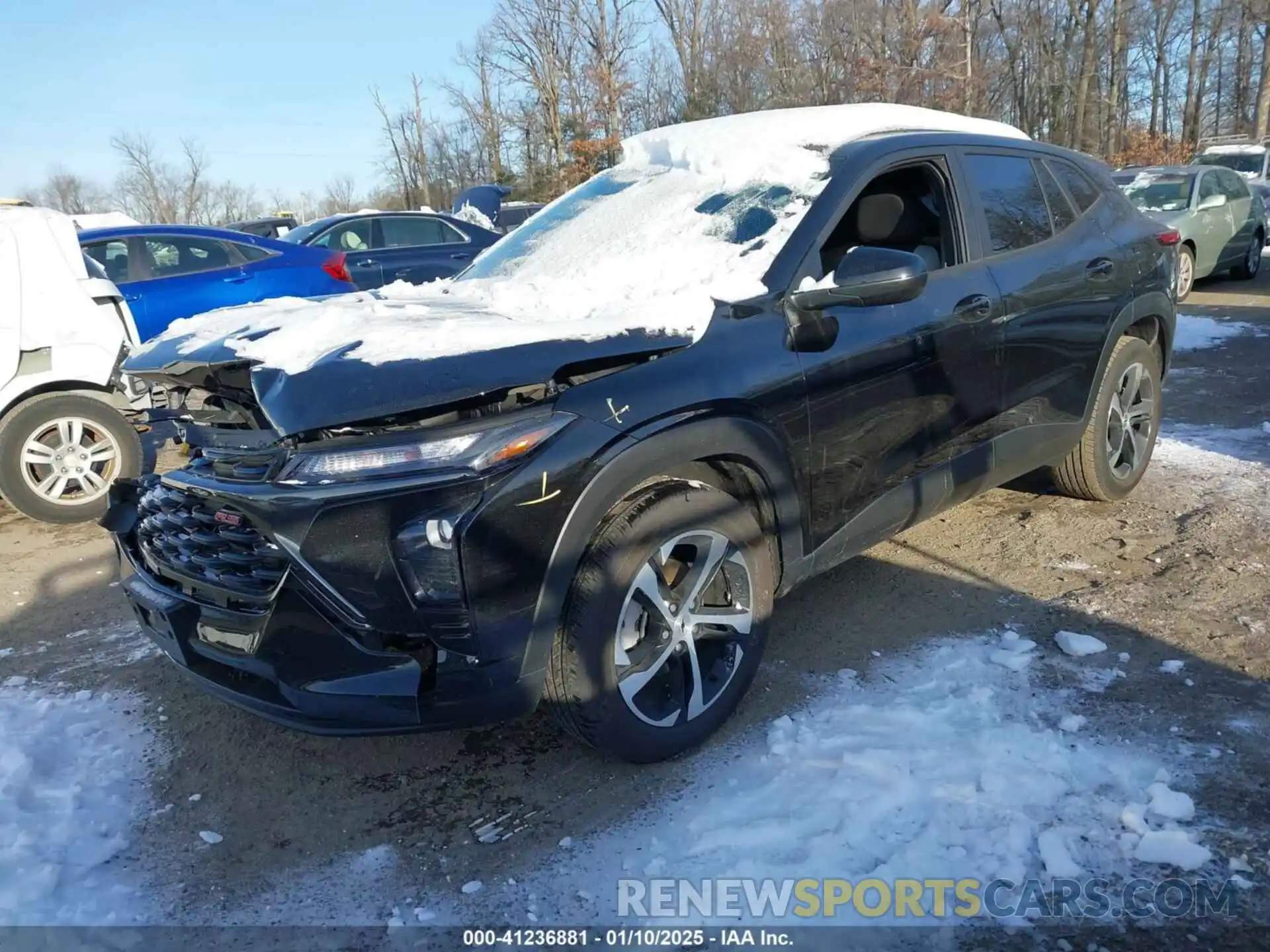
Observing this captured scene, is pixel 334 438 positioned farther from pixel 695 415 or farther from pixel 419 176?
pixel 419 176

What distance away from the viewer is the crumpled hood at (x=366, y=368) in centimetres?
226

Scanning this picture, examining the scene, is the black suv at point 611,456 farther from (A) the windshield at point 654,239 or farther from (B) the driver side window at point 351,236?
(B) the driver side window at point 351,236

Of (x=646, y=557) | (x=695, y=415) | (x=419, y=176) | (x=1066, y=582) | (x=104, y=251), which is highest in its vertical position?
(x=419, y=176)

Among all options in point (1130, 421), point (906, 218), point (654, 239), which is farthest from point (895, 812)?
point (1130, 421)

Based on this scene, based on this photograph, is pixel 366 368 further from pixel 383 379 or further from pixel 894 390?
pixel 894 390

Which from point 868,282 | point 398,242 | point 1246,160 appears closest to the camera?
point 868,282

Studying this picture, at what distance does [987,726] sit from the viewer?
2871 millimetres

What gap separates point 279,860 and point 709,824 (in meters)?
1.18

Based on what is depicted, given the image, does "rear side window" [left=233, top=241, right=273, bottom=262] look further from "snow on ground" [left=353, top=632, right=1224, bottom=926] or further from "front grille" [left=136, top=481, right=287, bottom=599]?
"snow on ground" [left=353, top=632, right=1224, bottom=926]

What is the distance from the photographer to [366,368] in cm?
230

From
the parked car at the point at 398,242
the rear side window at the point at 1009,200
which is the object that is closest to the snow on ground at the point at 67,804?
the rear side window at the point at 1009,200

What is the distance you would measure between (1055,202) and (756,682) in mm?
2637

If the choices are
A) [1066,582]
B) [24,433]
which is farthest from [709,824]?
[24,433]

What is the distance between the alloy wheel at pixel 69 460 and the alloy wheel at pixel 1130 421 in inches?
224
